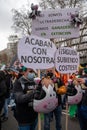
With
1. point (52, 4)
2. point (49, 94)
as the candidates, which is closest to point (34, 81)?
point (49, 94)

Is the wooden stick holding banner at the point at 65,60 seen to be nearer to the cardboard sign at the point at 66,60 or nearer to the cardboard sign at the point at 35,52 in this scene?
the cardboard sign at the point at 66,60

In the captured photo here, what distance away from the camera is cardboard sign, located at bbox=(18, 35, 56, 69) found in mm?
4184

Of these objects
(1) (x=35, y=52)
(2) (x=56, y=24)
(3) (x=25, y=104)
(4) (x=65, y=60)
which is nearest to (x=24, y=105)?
(3) (x=25, y=104)

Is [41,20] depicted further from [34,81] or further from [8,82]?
[8,82]

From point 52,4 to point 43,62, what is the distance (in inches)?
955

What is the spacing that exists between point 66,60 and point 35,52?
99cm

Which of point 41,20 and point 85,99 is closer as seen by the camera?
point 85,99

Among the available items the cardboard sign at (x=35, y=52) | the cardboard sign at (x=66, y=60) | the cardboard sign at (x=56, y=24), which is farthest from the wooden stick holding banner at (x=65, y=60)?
the cardboard sign at (x=56, y=24)

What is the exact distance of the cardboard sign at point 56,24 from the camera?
5.82 meters

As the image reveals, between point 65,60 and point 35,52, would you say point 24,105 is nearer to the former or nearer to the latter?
point 35,52

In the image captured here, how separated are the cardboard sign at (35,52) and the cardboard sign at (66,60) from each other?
24 centimetres

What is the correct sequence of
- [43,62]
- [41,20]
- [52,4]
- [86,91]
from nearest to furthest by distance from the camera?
[43,62] < [86,91] < [41,20] < [52,4]

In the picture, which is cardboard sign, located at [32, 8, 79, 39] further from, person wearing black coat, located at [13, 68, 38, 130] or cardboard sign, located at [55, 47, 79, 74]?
person wearing black coat, located at [13, 68, 38, 130]

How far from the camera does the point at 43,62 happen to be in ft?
14.9
